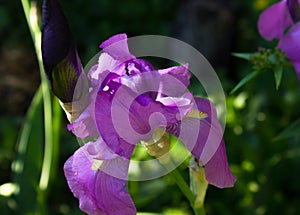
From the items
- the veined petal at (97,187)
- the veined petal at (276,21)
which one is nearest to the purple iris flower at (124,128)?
the veined petal at (97,187)

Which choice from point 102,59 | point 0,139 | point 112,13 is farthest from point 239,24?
point 102,59

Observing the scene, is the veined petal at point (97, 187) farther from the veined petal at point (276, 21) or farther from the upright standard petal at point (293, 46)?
the veined petal at point (276, 21)

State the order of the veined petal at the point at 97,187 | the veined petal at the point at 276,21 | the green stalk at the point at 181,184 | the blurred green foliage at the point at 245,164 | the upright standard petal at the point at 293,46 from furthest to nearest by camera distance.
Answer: the blurred green foliage at the point at 245,164
the veined petal at the point at 276,21
the upright standard petal at the point at 293,46
the green stalk at the point at 181,184
the veined petal at the point at 97,187

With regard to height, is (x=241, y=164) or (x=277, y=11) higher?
(x=277, y=11)

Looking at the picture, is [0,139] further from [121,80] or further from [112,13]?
[121,80]

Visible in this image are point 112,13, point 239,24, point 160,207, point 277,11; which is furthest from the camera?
point 239,24

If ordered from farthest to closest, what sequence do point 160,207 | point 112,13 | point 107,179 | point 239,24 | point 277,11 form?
point 239,24
point 112,13
point 160,207
point 277,11
point 107,179
